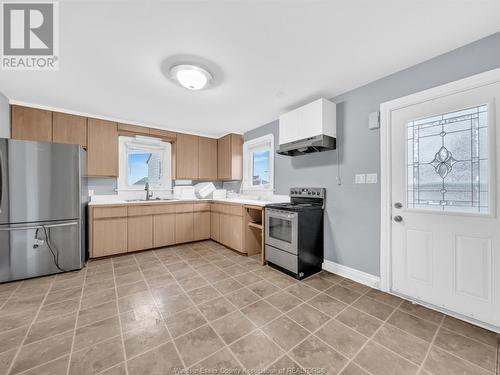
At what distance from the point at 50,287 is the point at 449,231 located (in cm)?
404

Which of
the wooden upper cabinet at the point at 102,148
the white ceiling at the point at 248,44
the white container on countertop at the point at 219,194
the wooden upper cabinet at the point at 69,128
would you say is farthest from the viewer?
the white container on countertop at the point at 219,194

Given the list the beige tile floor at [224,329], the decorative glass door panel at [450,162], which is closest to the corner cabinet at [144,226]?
the beige tile floor at [224,329]

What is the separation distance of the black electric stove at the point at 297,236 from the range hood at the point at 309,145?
1.83ft

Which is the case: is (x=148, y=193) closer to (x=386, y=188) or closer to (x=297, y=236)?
(x=297, y=236)

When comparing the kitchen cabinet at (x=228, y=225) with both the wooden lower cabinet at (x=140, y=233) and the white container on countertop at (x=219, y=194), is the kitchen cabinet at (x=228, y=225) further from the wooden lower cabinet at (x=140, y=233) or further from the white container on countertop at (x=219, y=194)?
the wooden lower cabinet at (x=140, y=233)

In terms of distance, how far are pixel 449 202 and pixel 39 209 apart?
438 cm

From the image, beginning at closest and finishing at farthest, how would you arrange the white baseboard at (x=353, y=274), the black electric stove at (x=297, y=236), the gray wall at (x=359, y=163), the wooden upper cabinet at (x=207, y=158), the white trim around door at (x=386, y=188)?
the gray wall at (x=359, y=163)
the white trim around door at (x=386, y=188)
the white baseboard at (x=353, y=274)
the black electric stove at (x=297, y=236)
the wooden upper cabinet at (x=207, y=158)

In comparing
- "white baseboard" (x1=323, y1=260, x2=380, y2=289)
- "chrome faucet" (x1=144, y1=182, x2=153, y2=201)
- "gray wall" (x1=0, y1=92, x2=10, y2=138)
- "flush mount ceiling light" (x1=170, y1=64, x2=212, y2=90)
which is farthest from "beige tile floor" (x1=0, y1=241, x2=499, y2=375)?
"flush mount ceiling light" (x1=170, y1=64, x2=212, y2=90)

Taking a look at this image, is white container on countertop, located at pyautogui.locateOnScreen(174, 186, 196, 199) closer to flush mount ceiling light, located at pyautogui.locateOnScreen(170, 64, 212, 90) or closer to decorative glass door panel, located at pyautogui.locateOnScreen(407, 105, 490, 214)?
flush mount ceiling light, located at pyautogui.locateOnScreen(170, 64, 212, 90)

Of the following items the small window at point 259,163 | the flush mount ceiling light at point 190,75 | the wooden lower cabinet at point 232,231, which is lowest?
the wooden lower cabinet at point 232,231

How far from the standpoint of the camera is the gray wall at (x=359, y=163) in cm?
193

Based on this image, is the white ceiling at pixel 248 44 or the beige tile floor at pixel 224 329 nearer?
the beige tile floor at pixel 224 329

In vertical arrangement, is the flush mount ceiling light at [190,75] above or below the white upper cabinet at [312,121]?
above

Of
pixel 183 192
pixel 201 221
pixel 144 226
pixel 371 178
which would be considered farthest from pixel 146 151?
pixel 371 178
